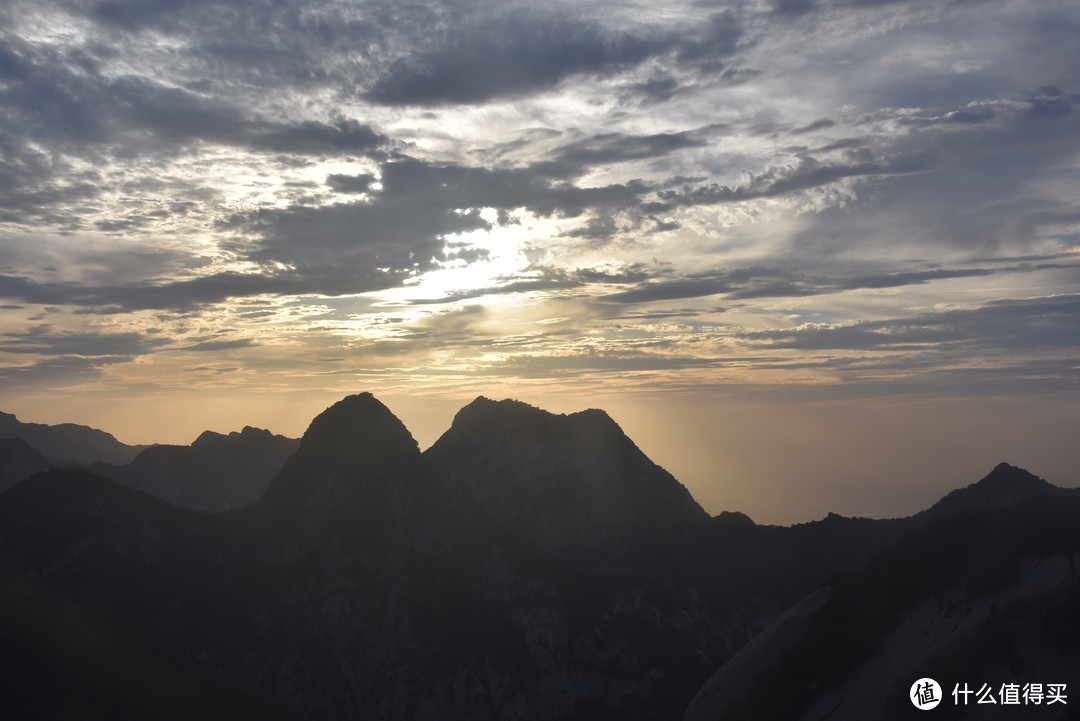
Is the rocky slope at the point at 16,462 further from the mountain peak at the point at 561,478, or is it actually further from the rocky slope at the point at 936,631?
the rocky slope at the point at 936,631

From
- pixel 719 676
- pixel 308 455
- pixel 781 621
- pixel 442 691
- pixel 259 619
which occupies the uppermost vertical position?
pixel 308 455

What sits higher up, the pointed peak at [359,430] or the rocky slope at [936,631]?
the pointed peak at [359,430]

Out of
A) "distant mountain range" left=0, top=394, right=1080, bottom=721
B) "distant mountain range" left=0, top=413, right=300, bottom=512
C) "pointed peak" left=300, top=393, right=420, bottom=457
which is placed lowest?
"distant mountain range" left=0, top=394, right=1080, bottom=721

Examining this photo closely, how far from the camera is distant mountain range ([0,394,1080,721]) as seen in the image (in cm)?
6700

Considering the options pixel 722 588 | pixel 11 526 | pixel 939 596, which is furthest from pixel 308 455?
pixel 939 596

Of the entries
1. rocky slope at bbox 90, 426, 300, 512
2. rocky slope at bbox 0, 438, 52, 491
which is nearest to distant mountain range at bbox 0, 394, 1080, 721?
rocky slope at bbox 90, 426, 300, 512

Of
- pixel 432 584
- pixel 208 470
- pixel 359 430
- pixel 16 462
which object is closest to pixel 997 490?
pixel 432 584

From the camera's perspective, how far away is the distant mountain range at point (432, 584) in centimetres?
6700

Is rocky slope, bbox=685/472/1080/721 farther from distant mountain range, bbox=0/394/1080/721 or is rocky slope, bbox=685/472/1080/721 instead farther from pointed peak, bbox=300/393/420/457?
pointed peak, bbox=300/393/420/457

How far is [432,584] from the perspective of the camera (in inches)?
3720

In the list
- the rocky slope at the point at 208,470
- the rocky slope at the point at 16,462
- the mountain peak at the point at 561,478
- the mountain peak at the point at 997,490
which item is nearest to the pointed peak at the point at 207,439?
the rocky slope at the point at 208,470

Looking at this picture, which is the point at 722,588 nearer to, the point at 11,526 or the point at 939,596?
the point at 939,596

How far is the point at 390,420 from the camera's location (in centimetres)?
11319

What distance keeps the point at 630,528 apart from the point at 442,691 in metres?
45.1
